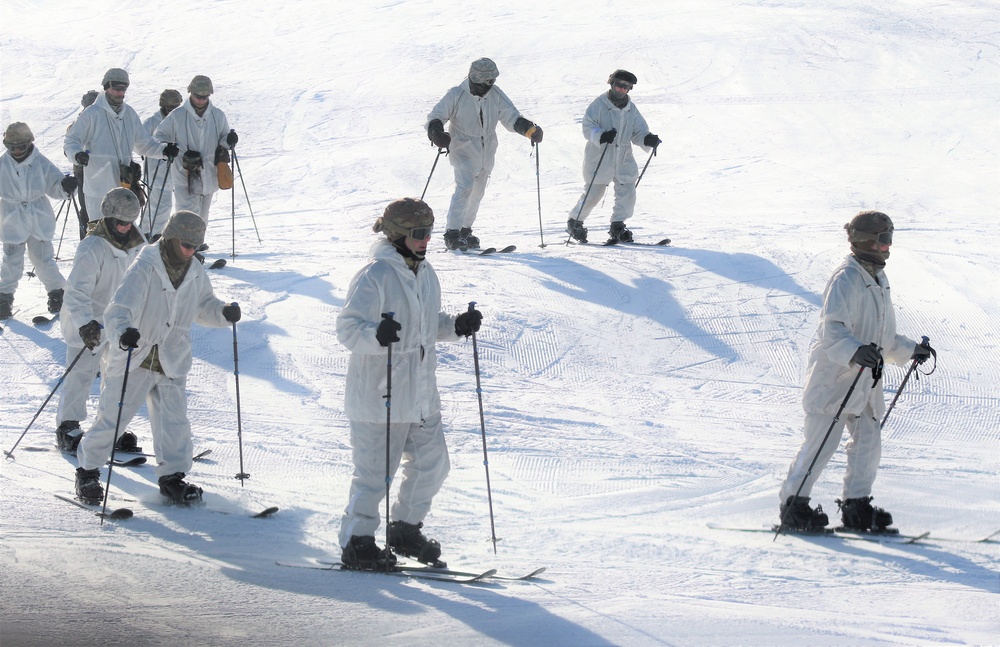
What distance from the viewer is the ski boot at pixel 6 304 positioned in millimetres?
10711

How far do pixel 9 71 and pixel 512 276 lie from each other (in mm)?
15102

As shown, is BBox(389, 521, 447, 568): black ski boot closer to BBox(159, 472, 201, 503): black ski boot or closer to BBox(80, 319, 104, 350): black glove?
BBox(159, 472, 201, 503): black ski boot

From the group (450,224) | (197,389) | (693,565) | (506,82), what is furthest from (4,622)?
(506,82)

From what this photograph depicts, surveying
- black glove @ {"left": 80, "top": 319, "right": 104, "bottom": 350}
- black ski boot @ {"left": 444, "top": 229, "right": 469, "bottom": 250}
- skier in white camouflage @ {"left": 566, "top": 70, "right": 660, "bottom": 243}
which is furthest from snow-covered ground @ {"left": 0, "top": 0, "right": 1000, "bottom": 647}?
black glove @ {"left": 80, "top": 319, "right": 104, "bottom": 350}

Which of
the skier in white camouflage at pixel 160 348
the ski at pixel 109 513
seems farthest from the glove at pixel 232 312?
the ski at pixel 109 513

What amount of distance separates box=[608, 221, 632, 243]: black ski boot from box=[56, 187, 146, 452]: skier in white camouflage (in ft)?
19.3

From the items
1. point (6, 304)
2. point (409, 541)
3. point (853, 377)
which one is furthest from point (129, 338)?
point (6, 304)

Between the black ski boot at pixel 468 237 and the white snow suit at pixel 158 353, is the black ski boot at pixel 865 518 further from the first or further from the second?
the black ski boot at pixel 468 237

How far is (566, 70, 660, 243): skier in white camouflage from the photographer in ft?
37.1

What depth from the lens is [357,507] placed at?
219 inches

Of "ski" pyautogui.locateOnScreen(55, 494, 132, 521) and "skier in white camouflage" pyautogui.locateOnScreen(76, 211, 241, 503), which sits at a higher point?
"skier in white camouflage" pyautogui.locateOnScreen(76, 211, 241, 503)

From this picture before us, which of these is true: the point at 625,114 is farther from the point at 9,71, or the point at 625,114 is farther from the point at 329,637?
the point at 9,71

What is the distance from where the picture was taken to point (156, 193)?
476 inches

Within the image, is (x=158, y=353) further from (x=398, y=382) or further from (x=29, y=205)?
(x=29, y=205)
